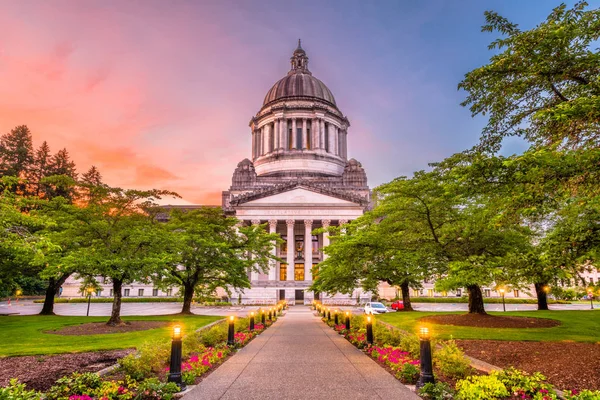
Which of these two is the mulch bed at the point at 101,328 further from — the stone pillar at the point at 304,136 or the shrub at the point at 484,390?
the stone pillar at the point at 304,136

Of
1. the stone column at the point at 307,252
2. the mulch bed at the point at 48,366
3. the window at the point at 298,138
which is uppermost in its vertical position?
the window at the point at 298,138

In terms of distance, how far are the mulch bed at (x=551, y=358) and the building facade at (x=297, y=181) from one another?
140ft

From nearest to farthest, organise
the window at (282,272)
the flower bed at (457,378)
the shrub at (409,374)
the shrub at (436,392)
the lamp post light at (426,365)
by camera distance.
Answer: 1. the flower bed at (457,378)
2. the shrub at (436,392)
3. the lamp post light at (426,365)
4. the shrub at (409,374)
5. the window at (282,272)

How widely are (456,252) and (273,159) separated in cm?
6609

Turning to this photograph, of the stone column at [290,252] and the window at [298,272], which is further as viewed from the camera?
the window at [298,272]

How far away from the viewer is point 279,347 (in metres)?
16.1

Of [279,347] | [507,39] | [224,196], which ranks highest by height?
[224,196]

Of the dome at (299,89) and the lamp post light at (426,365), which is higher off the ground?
the dome at (299,89)

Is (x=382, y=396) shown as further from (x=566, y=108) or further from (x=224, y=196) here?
(x=224, y=196)

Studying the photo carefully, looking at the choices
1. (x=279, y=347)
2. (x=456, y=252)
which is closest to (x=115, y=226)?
(x=279, y=347)

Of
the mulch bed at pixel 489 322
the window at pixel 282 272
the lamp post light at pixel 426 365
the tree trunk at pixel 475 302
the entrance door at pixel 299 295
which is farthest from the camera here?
the window at pixel 282 272

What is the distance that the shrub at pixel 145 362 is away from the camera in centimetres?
992

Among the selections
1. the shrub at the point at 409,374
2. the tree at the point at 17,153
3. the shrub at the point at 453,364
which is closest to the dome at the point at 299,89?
the tree at the point at 17,153

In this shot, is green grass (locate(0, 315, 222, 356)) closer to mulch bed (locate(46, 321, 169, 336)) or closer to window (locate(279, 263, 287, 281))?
mulch bed (locate(46, 321, 169, 336))
